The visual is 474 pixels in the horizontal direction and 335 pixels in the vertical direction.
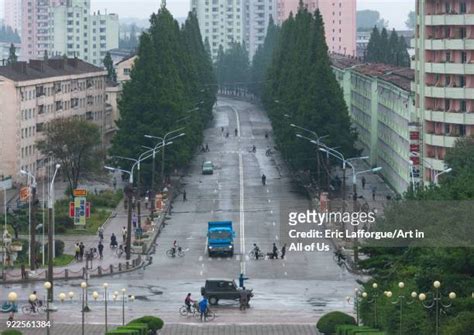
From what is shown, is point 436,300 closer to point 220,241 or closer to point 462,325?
point 462,325

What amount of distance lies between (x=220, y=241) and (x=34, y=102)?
46.7 meters

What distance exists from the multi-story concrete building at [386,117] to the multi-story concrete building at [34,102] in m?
21.2

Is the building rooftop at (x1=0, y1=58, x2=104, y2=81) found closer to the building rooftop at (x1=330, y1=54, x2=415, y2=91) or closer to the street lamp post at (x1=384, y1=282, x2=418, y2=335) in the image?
the building rooftop at (x1=330, y1=54, x2=415, y2=91)

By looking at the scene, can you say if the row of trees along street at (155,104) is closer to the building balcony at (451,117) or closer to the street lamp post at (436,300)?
the building balcony at (451,117)

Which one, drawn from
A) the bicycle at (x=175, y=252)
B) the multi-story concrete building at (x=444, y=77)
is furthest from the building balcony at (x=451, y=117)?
the bicycle at (x=175, y=252)

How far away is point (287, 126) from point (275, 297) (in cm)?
5661

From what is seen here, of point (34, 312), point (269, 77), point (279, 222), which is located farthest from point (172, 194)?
point (269, 77)

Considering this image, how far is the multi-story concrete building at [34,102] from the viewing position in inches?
5044

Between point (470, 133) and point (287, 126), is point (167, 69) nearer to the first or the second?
point (287, 126)

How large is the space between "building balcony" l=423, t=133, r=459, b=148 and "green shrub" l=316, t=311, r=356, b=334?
133 feet

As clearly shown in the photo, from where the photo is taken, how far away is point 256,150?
493 ft

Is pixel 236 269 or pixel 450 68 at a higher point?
pixel 450 68

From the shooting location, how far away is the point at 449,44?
104438 mm

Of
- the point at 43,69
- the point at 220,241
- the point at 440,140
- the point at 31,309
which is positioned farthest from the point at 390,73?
the point at 31,309
